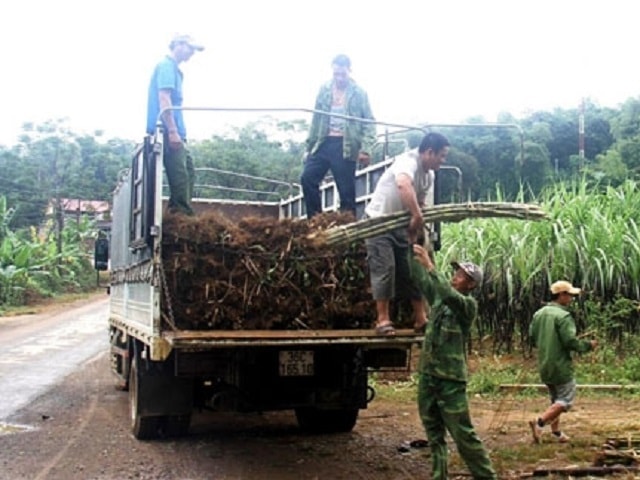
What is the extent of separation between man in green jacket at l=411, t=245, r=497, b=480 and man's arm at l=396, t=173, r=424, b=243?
1.20 ft

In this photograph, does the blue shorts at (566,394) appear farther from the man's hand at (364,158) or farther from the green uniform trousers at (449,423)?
the man's hand at (364,158)

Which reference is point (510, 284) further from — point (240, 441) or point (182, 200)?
point (182, 200)

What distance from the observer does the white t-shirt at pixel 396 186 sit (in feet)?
19.1

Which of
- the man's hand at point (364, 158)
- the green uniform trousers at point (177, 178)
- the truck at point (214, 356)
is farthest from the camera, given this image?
the man's hand at point (364, 158)

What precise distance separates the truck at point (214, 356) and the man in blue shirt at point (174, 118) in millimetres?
228

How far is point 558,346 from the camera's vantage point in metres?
7.04

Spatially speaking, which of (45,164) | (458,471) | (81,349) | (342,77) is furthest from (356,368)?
(45,164)

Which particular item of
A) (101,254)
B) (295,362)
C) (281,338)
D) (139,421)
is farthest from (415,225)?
(101,254)

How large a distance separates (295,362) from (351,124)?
2168mm

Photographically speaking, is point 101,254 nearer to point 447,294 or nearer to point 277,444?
point 277,444

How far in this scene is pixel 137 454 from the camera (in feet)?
22.5

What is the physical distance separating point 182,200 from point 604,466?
3.74 m

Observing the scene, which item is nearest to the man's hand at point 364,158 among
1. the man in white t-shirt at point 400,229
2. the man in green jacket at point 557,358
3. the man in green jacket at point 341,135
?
the man in green jacket at point 341,135

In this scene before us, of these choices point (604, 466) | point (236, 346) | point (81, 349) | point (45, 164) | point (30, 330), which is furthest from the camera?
point (45, 164)
